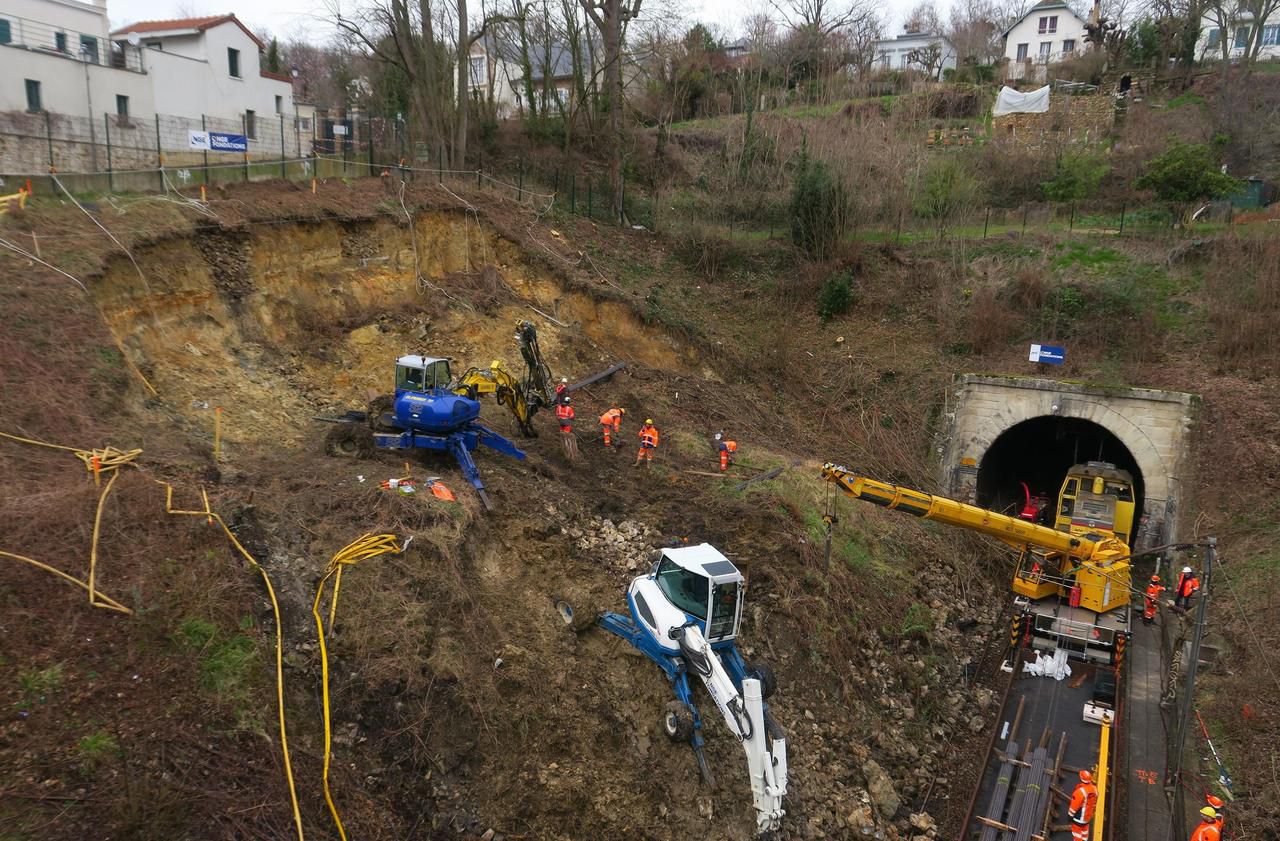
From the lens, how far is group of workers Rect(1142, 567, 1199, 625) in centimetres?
1502

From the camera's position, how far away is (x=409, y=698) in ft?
32.0

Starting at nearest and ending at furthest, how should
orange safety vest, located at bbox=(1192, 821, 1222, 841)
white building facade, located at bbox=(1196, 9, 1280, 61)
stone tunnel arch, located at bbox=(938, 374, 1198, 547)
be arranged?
orange safety vest, located at bbox=(1192, 821, 1222, 841) → stone tunnel arch, located at bbox=(938, 374, 1198, 547) → white building facade, located at bbox=(1196, 9, 1280, 61)

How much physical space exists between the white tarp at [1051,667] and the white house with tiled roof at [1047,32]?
46.1m

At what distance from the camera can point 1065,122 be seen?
120 feet

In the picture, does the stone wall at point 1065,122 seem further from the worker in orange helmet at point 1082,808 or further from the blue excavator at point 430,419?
the worker in orange helmet at point 1082,808

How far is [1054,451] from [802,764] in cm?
1906

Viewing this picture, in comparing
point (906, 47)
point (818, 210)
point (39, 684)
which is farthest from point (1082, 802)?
point (906, 47)

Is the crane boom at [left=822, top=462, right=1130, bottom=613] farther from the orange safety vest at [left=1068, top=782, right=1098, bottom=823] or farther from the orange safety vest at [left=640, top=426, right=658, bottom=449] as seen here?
the orange safety vest at [left=1068, top=782, right=1098, bottom=823]

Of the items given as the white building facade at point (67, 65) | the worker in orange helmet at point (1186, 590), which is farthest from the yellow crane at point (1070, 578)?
the white building facade at point (67, 65)

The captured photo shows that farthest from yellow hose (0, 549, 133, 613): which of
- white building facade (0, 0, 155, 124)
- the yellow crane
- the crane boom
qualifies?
white building facade (0, 0, 155, 124)

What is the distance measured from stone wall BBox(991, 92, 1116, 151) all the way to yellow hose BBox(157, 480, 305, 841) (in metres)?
35.0

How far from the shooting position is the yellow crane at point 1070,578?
1391 centimetres

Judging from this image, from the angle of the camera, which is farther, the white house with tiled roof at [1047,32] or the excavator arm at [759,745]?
the white house with tiled roof at [1047,32]

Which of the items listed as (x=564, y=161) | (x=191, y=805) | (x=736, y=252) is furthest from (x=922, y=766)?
(x=564, y=161)
